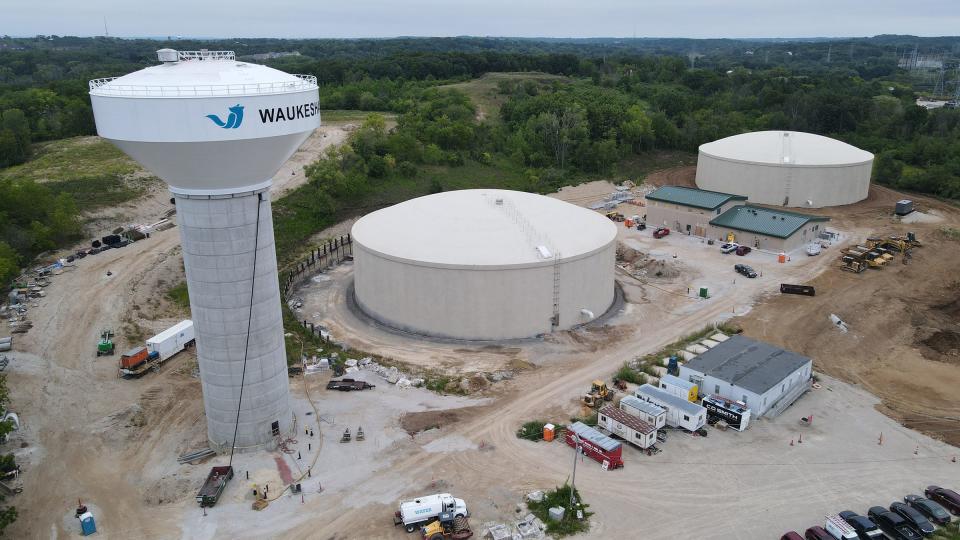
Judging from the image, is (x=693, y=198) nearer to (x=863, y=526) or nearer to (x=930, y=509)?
(x=930, y=509)

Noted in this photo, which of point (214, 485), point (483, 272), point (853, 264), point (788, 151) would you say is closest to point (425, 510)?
point (214, 485)

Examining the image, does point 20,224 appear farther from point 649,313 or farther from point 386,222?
point 649,313

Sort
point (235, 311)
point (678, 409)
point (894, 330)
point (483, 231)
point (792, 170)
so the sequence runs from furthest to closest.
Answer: point (792, 170) → point (894, 330) → point (483, 231) → point (678, 409) → point (235, 311)

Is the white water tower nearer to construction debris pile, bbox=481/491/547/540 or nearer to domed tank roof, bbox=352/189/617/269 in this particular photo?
construction debris pile, bbox=481/491/547/540

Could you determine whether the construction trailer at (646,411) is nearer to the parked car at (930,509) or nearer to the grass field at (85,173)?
the parked car at (930,509)

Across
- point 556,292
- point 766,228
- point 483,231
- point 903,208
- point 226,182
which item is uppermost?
point 226,182

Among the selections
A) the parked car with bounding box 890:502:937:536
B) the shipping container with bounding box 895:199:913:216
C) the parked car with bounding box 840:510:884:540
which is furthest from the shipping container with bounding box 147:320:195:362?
the shipping container with bounding box 895:199:913:216

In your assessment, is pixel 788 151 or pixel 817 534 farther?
pixel 788 151

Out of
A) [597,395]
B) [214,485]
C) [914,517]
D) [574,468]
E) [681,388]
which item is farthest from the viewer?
[597,395]
